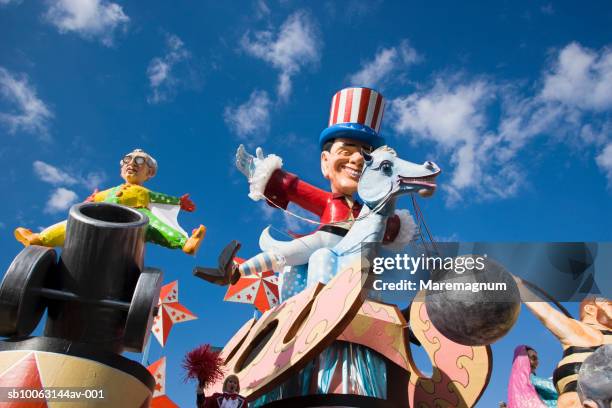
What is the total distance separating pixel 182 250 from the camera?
5.14 metres

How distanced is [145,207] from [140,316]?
2.34 metres

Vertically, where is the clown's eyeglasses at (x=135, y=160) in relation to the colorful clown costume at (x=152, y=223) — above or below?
above

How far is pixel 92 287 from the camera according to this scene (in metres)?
3.75

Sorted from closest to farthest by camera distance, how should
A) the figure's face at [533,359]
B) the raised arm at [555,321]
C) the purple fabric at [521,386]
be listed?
1. the raised arm at [555,321]
2. the purple fabric at [521,386]
3. the figure's face at [533,359]

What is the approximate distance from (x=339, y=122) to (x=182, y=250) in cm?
292

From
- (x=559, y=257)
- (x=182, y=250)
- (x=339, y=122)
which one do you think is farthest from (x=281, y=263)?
(x=559, y=257)

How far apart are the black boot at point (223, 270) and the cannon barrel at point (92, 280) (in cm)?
108

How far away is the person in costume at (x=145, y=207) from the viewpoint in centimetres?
511

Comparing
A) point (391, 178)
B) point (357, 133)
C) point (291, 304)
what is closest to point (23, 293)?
point (291, 304)

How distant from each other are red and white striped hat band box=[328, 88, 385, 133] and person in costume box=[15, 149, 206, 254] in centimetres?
227

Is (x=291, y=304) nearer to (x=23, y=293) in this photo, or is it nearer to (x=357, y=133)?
(x=357, y=133)

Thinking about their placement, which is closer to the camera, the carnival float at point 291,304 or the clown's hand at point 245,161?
the carnival float at point 291,304
